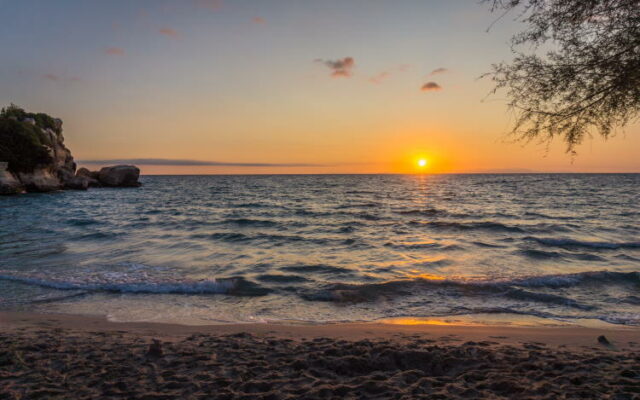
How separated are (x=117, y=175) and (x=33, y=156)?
24.4 metres

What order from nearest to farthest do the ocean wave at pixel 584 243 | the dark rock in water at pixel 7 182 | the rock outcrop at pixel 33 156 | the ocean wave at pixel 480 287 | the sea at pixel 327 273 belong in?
1. the sea at pixel 327 273
2. the ocean wave at pixel 480 287
3. the ocean wave at pixel 584 243
4. the dark rock in water at pixel 7 182
5. the rock outcrop at pixel 33 156

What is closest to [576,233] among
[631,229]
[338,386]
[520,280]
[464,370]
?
[631,229]

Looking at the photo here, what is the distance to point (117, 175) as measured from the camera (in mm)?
78125

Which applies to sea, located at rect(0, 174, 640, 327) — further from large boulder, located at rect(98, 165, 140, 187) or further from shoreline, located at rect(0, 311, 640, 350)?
large boulder, located at rect(98, 165, 140, 187)

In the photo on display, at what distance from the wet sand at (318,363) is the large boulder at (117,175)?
80.2m

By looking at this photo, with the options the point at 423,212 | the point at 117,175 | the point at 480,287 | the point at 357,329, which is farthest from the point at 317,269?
the point at 117,175

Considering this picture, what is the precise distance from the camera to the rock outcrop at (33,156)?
168 feet

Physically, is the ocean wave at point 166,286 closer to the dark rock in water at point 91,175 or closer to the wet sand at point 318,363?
the wet sand at point 318,363

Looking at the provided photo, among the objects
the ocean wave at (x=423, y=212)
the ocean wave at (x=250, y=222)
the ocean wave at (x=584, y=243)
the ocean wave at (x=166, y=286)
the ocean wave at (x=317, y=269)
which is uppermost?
the ocean wave at (x=584, y=243)

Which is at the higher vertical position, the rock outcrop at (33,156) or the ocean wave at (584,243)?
the rock outcrop at (33,156)

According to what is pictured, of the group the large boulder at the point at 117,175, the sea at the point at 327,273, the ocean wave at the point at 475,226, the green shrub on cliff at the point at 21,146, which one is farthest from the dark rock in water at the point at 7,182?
the ocean wave at the point at 475,226

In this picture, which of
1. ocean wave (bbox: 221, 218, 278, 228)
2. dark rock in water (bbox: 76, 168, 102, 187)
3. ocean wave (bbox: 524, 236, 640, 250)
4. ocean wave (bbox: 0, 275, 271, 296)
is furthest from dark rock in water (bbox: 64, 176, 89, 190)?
ocean wave (bbox: 524, 236, 640, 250)

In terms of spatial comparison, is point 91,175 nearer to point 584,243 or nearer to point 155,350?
point 584,243

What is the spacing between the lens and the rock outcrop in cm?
5116
